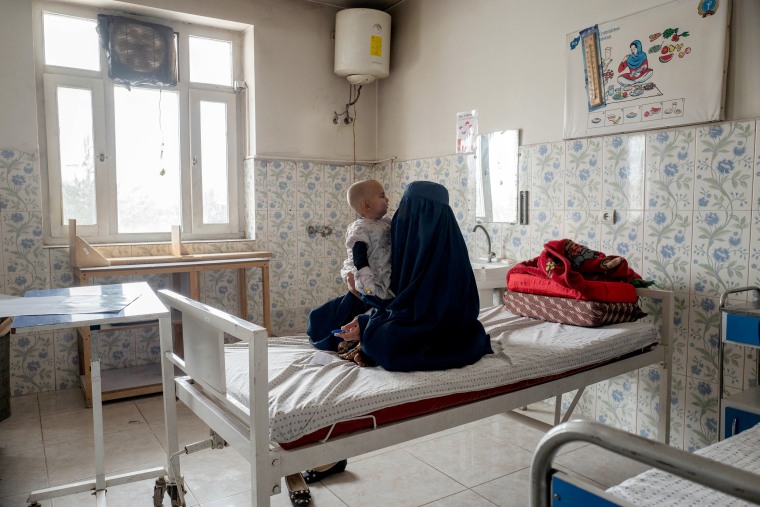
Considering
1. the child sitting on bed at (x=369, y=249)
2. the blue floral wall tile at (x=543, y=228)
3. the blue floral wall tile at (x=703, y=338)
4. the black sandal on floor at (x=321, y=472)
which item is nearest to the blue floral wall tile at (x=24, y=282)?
the black sandal on floor at (x=321, y=472)

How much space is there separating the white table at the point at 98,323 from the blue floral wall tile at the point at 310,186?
6.85 ft

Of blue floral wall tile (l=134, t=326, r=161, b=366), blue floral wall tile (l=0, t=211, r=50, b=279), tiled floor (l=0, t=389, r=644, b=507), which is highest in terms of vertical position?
blue floral wall tile (l=0, t=211, r=50, b=279)

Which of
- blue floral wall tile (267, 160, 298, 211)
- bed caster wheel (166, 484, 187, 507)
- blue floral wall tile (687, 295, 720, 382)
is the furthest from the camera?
blue floral wall tile (267, 160, 298, 211)

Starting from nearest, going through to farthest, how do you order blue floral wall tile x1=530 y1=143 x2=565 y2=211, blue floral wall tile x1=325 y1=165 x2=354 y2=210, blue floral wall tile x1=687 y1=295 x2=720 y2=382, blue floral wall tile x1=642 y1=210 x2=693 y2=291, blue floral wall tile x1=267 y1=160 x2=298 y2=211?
1. blue floral wall tile x1=687 y1=295 x2=720 y2=382
2. blue floral wall tile x1=642 y1=210 x2=693 y2=291
3. blue floral wall tile x1=530 y1=143 x2=565 y2=211
4. blue floral wall tile x1=267 y1=160 x2=298 y2=211
5. blue floral wall tile x1=325 y1=165 x2=354 y2=210

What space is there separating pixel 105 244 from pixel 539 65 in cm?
306

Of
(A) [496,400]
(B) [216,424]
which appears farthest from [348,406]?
(A) [496,400]

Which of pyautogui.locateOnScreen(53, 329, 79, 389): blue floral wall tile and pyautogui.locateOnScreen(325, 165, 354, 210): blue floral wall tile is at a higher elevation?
pyautogui.locateOnScreen(325, 165, 354, 210): blue floral wall tile

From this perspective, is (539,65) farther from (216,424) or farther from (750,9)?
(216,424)

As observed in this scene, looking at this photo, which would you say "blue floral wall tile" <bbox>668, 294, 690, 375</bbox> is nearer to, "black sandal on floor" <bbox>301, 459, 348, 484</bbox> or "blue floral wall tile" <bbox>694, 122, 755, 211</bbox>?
"blue floral wall tile" <bbox>694, 122, 755, 211</bbox>

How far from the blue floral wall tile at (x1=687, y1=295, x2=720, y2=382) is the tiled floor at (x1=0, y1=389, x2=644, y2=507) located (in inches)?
20.8

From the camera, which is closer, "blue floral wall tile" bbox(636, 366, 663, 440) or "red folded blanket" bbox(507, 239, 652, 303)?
"red folded blanket" bbox(507, 239, 652, 303)

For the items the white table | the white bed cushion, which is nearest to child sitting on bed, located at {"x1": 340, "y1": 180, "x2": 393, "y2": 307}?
the white bed cushion

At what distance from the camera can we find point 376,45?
167 inches

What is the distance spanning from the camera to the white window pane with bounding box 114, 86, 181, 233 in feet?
12.7
